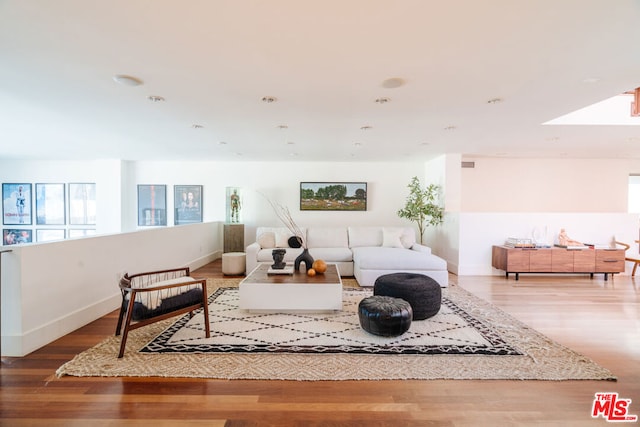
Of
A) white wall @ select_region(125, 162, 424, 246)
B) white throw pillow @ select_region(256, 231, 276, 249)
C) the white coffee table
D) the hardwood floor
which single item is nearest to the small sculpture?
white wall @ select_region(125, 162, 424, 246)

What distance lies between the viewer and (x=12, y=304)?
2.27 metres

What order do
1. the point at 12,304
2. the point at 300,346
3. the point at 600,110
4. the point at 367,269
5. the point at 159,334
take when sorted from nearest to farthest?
the point at 12,304 < the point at 300,346 < the point at 159,334 < the point at 600,110 < the point at 367,269

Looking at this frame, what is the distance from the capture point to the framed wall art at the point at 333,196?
7.01 metres

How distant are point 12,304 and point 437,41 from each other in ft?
12.8

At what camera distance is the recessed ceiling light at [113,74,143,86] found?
251 centimetres

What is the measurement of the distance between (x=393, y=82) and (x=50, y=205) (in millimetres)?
8952

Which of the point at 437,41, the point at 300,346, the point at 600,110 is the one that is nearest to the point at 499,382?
the point at 300,346

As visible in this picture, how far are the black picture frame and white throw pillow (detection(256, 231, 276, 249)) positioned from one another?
330 cm

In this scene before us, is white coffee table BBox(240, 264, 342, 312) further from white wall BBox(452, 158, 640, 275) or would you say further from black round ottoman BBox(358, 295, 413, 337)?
white wall BBox(452, 158, 640, 275)

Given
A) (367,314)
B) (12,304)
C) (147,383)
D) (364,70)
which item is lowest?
(147,383)

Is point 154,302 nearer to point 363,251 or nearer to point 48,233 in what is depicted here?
point 363,251

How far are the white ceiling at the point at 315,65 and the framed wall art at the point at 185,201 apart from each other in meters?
2.69

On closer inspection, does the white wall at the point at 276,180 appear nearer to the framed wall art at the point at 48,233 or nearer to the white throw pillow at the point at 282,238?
the white throw pillow at the point at 282,238

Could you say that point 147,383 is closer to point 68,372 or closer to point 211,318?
point 68,372
